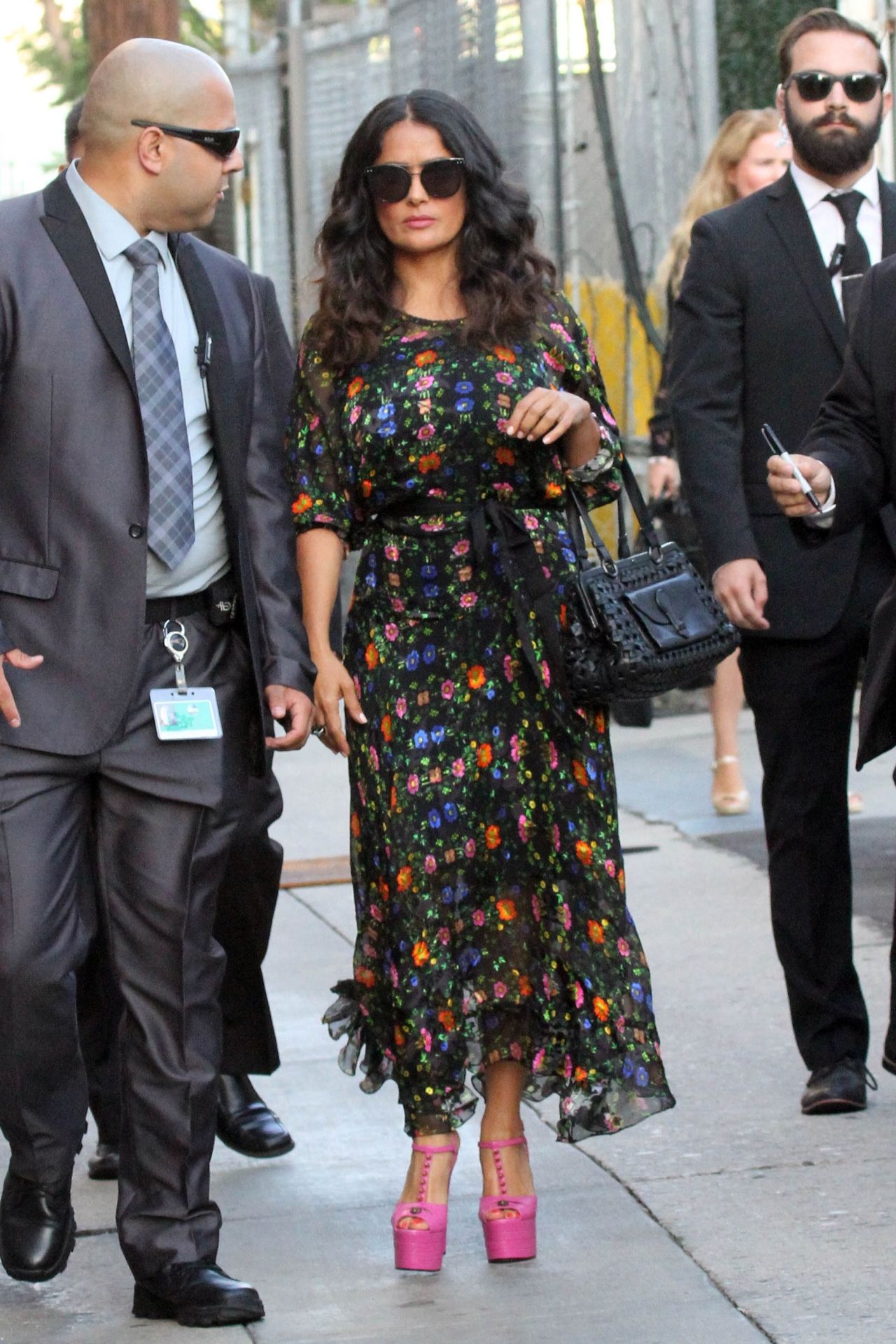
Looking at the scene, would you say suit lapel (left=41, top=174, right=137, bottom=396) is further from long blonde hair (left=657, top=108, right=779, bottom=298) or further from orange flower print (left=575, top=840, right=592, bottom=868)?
long blonde hair (left=657, top=108, right=779, bottom=298)

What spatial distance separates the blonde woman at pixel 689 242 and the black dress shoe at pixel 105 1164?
291cm

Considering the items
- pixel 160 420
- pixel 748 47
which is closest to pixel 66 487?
pixel 160 420

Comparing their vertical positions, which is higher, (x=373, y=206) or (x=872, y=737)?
(x=373, y=206)

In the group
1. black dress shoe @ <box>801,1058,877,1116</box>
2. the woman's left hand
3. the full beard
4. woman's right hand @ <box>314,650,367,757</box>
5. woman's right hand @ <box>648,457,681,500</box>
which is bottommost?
black dress shoe @ <box>801,1058,877,1116</box>

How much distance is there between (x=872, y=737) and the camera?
13.0ft

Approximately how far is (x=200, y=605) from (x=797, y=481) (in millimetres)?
1047

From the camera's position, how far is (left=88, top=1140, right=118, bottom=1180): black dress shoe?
4457mm

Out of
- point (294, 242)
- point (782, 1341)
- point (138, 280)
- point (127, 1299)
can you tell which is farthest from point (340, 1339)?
point (294, 242)

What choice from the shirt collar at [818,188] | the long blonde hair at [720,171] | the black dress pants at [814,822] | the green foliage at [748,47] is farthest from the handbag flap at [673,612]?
the green foliage at [748,47]

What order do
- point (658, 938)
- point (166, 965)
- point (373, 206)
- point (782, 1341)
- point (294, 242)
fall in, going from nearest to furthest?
point (782, 1341) < point (166, 965) < point (373, 206) < point (658, 938) < point (294, 242)

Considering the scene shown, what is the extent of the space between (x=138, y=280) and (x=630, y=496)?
931 mm

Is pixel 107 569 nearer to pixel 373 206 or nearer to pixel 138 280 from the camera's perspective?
pixel 138 280

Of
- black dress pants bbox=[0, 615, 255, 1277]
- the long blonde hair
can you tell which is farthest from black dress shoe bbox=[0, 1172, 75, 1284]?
the long blonde hair

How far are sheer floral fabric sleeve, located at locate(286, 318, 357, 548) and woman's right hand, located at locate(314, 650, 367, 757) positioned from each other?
24 centimetres
